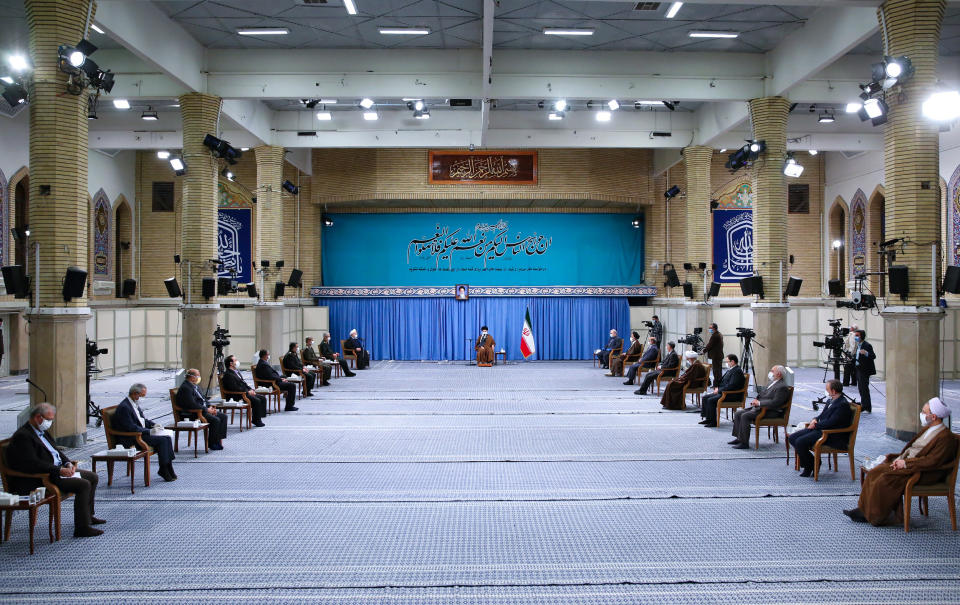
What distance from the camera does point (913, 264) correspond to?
7.19 meters

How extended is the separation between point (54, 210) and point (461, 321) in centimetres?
1187

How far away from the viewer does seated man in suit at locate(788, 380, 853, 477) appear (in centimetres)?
585

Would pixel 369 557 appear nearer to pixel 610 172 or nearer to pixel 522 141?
pixel 522 141

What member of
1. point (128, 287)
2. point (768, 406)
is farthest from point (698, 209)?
point (128, 287)

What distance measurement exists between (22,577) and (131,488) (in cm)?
169

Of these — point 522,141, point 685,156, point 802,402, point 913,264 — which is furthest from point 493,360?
point 913,264

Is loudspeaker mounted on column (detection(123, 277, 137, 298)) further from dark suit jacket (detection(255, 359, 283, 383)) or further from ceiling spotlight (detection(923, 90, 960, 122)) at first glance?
ceiling spotlight (detection(923, 90, 960, 122))

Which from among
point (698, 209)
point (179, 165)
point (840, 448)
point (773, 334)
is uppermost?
point (179, 165)

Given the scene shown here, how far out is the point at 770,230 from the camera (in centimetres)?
1088

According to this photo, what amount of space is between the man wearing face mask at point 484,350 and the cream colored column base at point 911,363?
32.9 feet

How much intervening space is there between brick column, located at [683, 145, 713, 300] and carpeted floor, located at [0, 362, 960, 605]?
6.58m

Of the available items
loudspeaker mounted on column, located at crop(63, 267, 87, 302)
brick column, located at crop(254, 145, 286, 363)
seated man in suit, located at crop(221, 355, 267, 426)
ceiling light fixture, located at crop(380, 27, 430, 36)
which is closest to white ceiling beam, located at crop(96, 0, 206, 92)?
ceiling light fixture, located at crop(380, 27, 430, 36)

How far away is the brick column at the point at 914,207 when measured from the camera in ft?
23.2

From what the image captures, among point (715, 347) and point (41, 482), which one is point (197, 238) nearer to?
point (41, 482)
